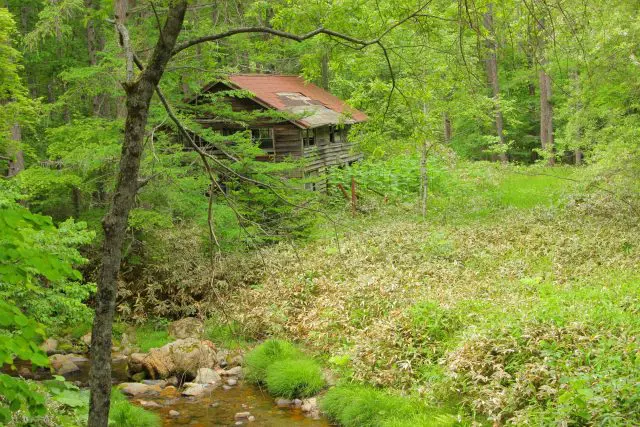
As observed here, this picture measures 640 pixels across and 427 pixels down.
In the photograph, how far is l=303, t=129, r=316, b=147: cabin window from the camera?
84.1 ft

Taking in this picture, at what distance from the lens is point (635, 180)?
1474 centimetres

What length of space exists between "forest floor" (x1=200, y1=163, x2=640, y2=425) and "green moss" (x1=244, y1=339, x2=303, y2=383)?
0.53 m

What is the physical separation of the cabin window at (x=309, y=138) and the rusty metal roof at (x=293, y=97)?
2.99 feet

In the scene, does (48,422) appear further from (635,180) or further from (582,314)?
(635,180)

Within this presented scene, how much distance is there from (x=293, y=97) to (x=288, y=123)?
2488 millimetres

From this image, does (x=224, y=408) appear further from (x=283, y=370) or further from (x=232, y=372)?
(x=232, y=372)

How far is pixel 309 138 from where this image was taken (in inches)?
1037

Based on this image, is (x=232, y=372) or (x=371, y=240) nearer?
(x=232, y=372)

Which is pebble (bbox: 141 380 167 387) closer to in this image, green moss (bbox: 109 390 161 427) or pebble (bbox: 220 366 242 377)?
pebble (bbox: 220 366 242 377)

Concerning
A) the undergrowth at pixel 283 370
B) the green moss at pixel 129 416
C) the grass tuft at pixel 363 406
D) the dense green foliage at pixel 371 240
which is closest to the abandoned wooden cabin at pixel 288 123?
the dense green foliage at pixel 371 240

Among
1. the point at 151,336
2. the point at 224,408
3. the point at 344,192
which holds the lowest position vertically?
the point at 224,408

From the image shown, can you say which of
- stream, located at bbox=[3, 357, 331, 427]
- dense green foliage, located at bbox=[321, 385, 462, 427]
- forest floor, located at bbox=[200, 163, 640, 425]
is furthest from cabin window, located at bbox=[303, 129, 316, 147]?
dense green foliage, located at bbox=[321, 385, 462, 427]

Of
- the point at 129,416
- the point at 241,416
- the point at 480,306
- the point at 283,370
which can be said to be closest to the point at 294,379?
the point at 283,370

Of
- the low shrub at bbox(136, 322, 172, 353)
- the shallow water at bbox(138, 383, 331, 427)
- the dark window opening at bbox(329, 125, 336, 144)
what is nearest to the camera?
the shallow water at bbox(138, 383, 331, 427)
